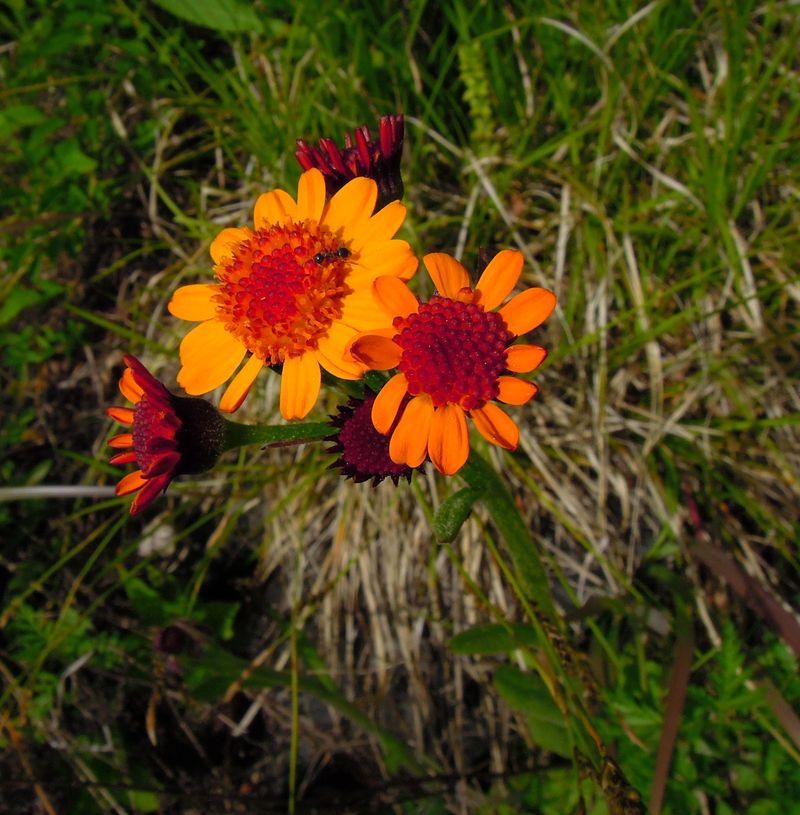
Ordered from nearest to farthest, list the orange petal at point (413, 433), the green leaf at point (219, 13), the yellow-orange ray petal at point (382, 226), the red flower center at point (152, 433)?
1. the orange petal at point (413, 433)
2. the red flower center at point (152, 433)
3. the yellow-orange ray petal at point (382, 226)
4. the green leaf at point (219, 13)

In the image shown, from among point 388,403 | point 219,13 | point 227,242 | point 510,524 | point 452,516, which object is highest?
point 219,13

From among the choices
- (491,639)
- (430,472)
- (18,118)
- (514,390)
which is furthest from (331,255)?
(18,118)

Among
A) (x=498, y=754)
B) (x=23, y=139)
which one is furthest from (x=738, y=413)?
(x=23, y=139)

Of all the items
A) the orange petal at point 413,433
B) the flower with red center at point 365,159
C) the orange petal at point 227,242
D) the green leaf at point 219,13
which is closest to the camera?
the orange petal at point 413,433

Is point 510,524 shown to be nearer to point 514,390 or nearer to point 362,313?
point 514,390

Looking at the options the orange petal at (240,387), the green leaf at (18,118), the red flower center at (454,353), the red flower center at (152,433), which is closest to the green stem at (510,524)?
the red flower center at (454,353)

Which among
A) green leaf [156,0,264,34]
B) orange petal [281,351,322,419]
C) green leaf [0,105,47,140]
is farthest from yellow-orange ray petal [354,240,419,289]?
green leaf [0,105,47,140]

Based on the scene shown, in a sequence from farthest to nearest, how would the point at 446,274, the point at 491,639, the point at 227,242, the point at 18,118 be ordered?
the point at 18,118 < the point at 491,639 < the point at 227,242 < the point at 446,274

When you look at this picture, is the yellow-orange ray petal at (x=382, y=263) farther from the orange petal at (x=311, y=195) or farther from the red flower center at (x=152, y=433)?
the red flower center at (x=152, y=433)

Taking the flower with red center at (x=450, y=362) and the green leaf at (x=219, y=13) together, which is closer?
the flower with red center at (x=450, y=362)
